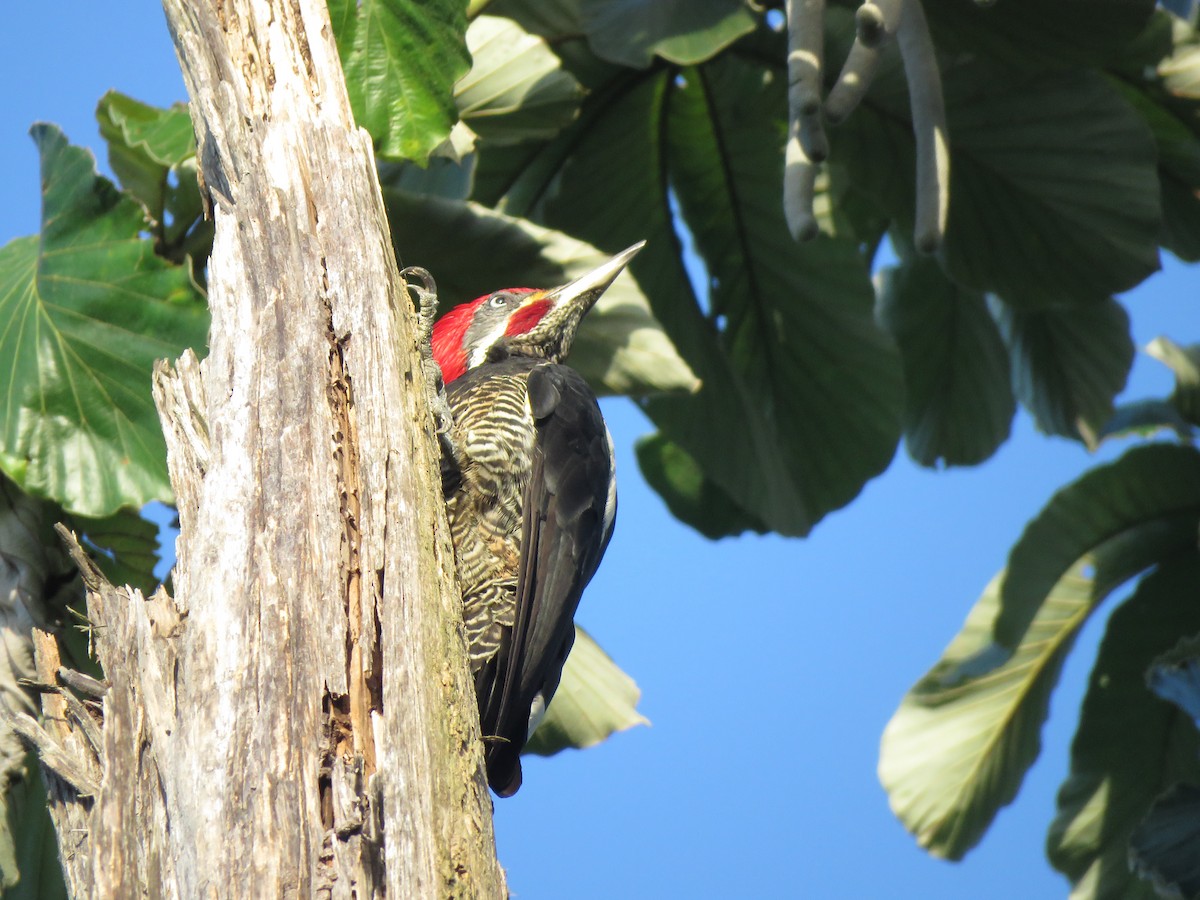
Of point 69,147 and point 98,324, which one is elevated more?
point 69,147

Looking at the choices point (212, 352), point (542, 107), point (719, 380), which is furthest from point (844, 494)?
A: point (212, 352)

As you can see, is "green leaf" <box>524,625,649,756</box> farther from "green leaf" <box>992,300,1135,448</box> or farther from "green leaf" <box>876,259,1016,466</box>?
"green leaf" <box>992,300,1135,448</box>

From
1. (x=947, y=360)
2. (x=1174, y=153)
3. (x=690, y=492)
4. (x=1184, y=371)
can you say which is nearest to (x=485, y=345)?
(x=690, y=492)

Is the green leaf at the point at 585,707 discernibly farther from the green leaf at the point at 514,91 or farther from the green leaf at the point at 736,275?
the green leaf at the point at 514,91

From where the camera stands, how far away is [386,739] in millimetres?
1547

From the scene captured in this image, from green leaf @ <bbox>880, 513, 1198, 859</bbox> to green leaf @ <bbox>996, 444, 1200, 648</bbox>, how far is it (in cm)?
6

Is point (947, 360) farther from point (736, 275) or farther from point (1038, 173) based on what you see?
point (1038, 173)

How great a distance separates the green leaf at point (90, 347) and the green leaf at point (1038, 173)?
224 cm

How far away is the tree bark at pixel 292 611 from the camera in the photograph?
59.1 inches

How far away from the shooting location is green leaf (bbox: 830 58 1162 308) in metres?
3.73

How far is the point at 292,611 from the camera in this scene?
1.61 m

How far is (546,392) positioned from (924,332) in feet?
9.33

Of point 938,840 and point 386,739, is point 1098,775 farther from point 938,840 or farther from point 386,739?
point 386,739

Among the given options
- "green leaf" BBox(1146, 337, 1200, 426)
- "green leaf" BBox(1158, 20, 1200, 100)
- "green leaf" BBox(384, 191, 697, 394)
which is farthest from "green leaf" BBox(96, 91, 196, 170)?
"green leaf" BBox(1146, 337, 1200, 426)
